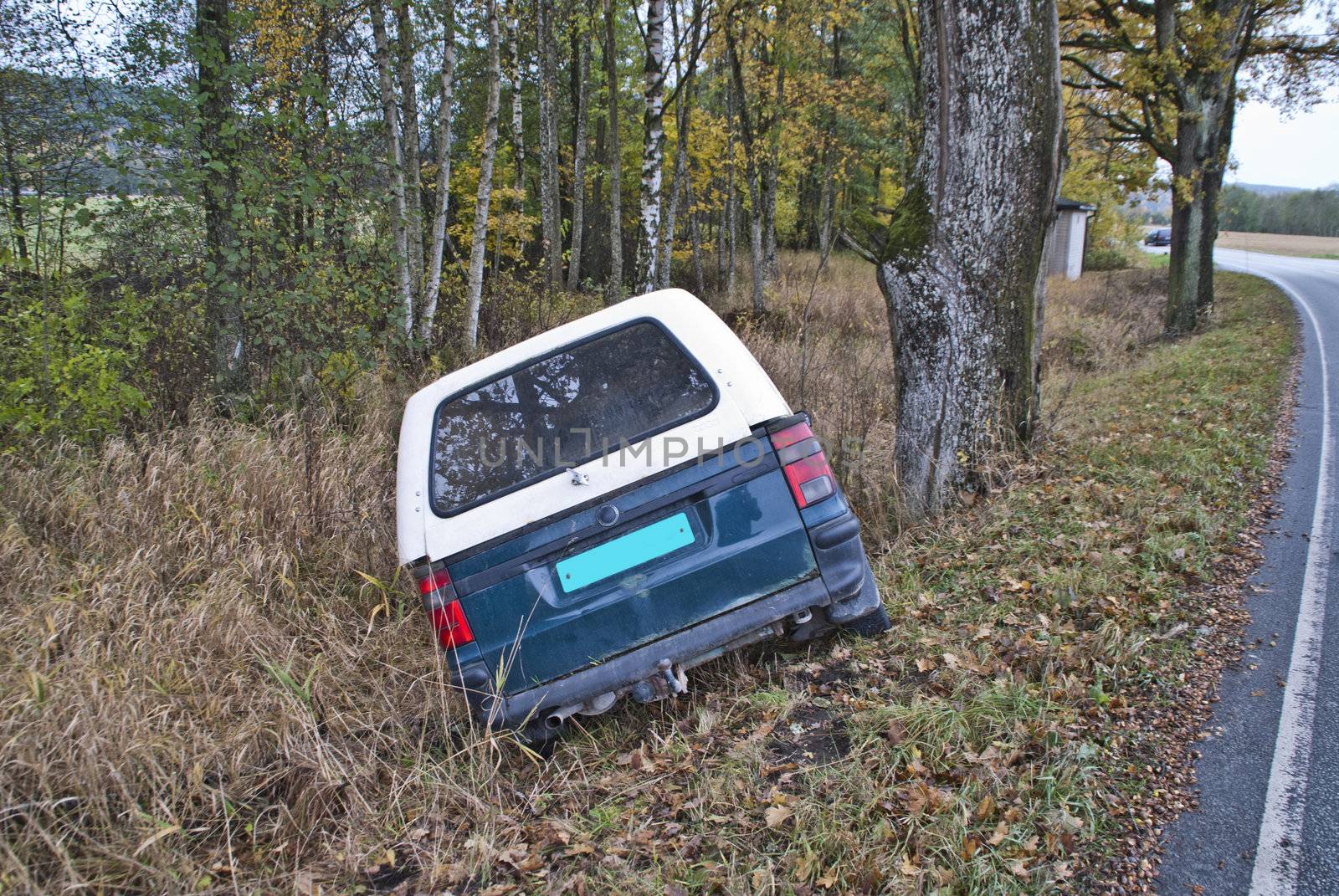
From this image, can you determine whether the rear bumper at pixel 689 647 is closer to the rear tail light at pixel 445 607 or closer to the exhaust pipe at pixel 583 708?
the exhaust pipe at pixel 583 708

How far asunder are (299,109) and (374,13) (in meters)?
3.32

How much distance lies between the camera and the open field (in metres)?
2.64

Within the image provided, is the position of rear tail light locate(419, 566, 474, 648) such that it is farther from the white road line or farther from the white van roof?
the white road line

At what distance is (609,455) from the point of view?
126 inches

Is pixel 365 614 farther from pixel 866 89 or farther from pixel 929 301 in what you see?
pixel 866 89

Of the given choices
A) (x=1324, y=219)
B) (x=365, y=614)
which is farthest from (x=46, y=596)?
(x=1324, y=219)

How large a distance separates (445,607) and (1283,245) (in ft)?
230

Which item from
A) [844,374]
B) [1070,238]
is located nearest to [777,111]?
[844,374]

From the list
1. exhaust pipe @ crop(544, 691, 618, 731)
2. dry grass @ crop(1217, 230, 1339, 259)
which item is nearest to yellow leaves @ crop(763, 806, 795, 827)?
exhaust pipe @ crop(544, 691, 618, 731)

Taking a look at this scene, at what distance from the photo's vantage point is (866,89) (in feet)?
68.8

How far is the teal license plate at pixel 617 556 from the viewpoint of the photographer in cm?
316

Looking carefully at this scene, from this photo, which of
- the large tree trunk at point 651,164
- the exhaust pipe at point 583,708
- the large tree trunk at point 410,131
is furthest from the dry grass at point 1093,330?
the large tree trunk at point 410,131

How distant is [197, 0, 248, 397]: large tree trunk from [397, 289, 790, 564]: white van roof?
3.38 meters

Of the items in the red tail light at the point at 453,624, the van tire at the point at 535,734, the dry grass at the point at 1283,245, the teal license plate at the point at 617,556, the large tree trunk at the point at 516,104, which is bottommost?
the van tire at the point at 535,734
